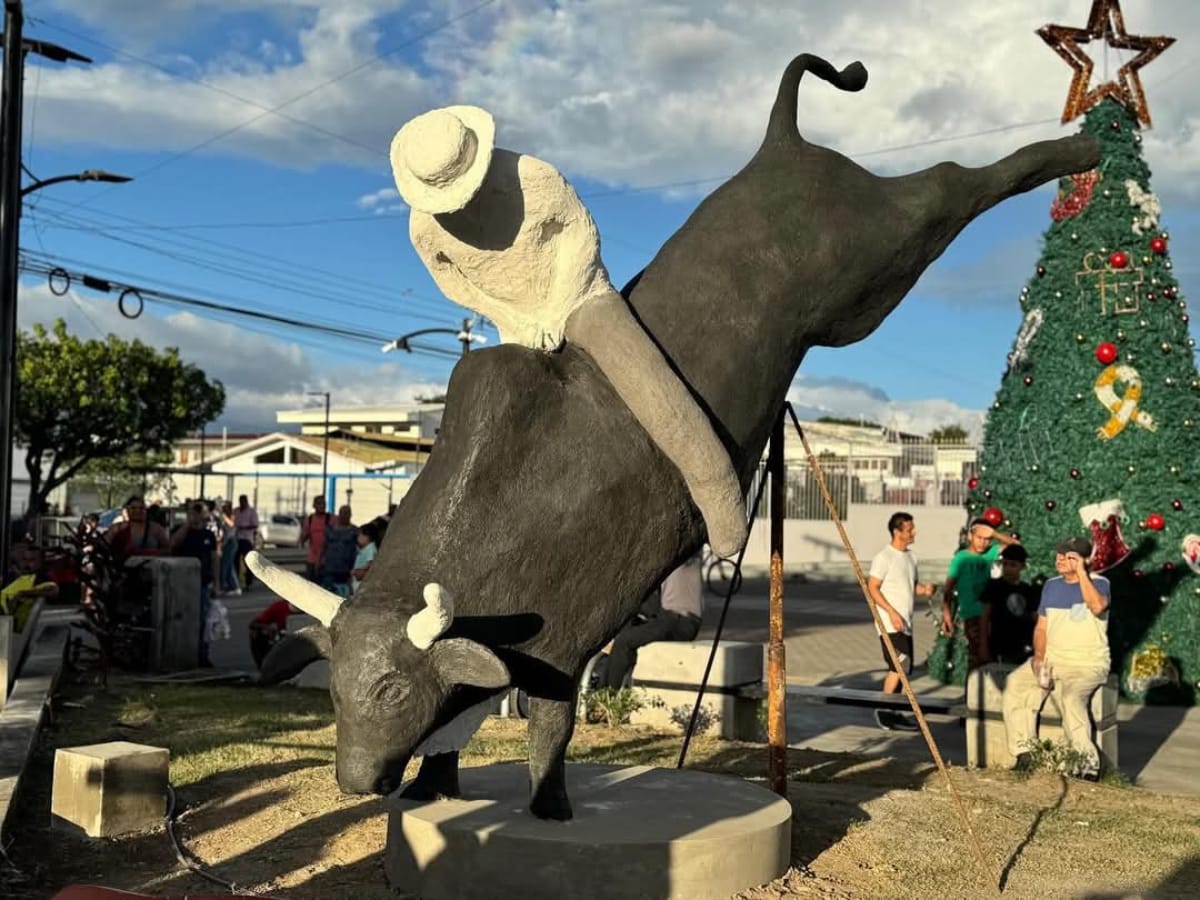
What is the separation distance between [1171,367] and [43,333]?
3510 cm

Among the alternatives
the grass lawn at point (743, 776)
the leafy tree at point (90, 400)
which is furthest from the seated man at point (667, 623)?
the leafy tree at point (90, 400)

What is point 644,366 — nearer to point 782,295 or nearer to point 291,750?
point 782,295

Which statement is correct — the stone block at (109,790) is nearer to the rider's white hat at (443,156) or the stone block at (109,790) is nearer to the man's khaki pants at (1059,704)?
→ the rider's white hat at (443,156)

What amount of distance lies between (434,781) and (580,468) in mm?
1912

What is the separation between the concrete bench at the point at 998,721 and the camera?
8266 mm

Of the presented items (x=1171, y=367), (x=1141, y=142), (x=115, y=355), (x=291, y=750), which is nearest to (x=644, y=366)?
(x=291, y=750)

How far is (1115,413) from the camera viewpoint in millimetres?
11695

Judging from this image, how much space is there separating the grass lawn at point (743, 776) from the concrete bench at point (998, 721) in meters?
0.37

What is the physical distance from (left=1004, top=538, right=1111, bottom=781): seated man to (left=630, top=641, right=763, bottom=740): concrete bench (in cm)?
192

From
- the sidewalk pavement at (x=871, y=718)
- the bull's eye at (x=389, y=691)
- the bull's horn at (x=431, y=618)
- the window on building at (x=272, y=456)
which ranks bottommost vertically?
the sidewalk pavement at (x=871, y=718)

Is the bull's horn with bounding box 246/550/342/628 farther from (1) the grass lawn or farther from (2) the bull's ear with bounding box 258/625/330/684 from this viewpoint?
(1) the grass lawn

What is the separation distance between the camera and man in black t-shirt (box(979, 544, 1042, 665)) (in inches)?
386

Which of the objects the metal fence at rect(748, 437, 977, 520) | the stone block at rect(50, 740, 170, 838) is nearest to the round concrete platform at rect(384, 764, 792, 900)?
the stone block at rect(50, 740, 170, 838)

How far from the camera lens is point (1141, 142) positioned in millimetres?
12164
